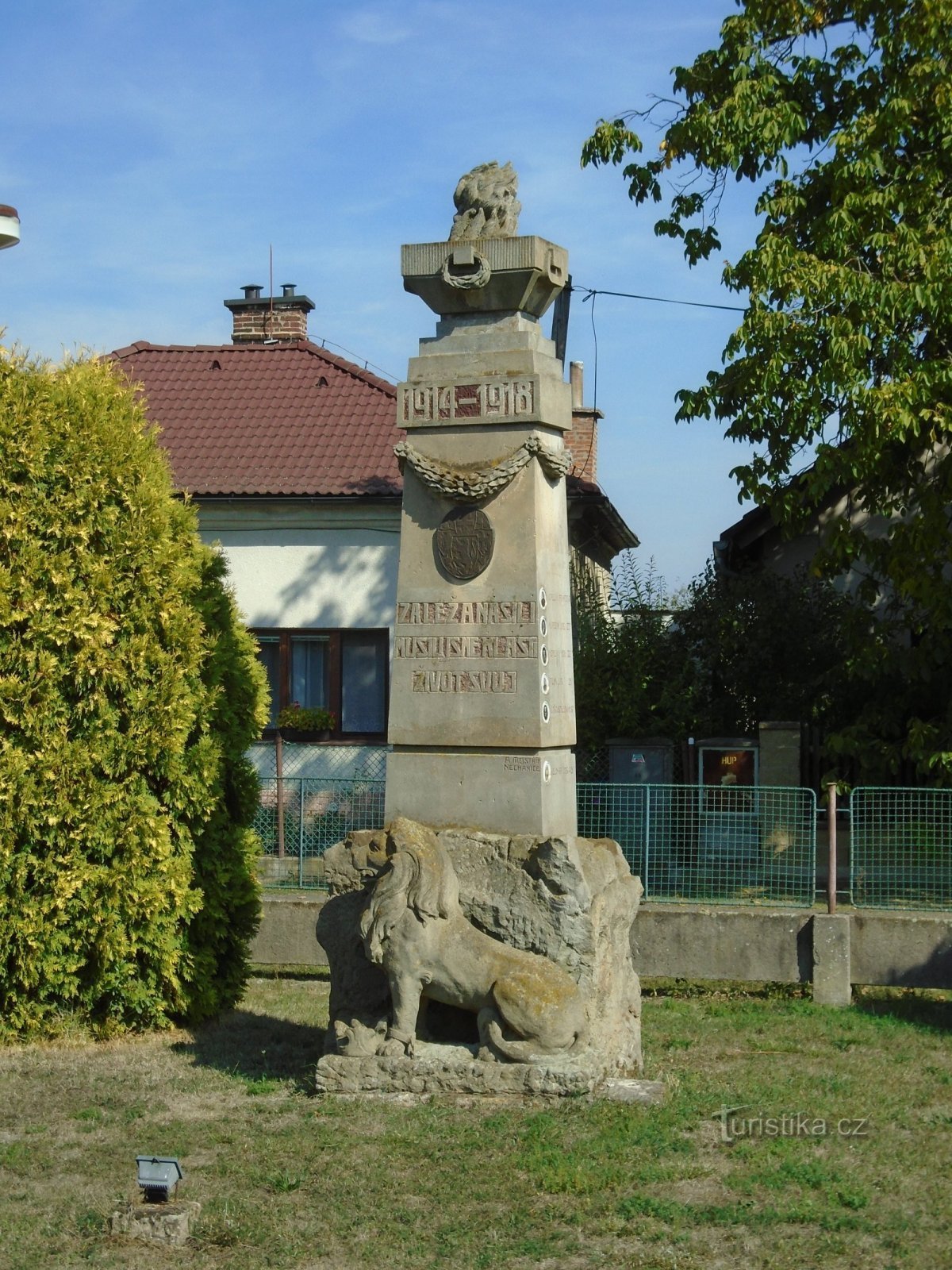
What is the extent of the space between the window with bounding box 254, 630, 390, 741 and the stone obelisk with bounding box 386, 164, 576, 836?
905 centimetres

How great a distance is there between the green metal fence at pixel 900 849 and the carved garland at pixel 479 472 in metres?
4.46

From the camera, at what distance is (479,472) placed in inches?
313

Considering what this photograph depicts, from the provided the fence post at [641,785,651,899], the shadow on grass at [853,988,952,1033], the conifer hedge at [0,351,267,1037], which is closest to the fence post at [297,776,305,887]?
the conifer hedge at [0,351,267,1037]

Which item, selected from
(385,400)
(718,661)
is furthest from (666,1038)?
(385,400)

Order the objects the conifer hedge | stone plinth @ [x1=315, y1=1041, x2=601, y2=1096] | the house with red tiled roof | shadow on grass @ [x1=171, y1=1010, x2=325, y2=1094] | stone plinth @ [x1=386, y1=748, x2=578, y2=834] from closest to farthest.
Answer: stone plinth @ [x1=315, y1=1041, x2=601, y2=1096] < stone plinth @ [x1=386, y1=748, x2=578, y2=834] < shadow on grass @ [x1=171, y1=1010, x2=325, y2=1094] < the conifer hedge < the house with red tiled roof

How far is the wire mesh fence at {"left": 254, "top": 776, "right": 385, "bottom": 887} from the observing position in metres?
12.1

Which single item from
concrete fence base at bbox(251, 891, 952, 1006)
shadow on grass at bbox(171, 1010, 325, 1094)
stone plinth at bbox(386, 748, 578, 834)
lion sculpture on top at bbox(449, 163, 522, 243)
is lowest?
shadow on grass at bbox(171, 1010, 325, 1094)

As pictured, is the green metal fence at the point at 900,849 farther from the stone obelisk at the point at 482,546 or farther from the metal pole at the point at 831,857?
the stone obelisk at the point at 482,546

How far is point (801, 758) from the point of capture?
15.7m

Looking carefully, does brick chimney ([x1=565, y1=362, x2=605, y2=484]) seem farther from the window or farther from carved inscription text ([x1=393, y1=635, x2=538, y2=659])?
carved inscription text ([x1=393, y1=635, x2=538, y2=659])

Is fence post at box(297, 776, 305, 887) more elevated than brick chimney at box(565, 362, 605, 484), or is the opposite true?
brick chimney at box(565, 362, 605, 484)

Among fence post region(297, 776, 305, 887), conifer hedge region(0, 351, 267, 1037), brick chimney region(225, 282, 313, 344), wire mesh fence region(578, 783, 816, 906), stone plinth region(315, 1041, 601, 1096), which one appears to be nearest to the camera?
stone plinth region(315, 1041, 601, 1096)

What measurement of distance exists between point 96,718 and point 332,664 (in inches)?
312

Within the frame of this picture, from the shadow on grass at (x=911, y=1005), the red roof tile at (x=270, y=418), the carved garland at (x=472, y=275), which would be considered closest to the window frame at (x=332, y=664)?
the red roof tile at (x=270, y=418)
